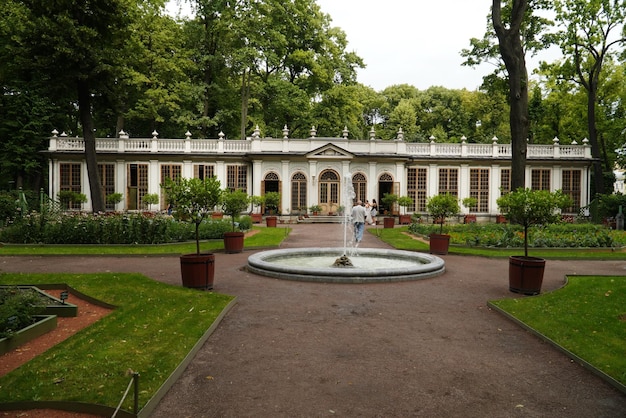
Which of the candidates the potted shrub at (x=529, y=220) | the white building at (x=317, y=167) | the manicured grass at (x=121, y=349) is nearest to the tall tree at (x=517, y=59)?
the white building at (x=317, y=167)

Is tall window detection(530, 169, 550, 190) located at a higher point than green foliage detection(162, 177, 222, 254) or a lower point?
higher

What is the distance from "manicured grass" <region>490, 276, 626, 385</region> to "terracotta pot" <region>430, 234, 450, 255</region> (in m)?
5.43

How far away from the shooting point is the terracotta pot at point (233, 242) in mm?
15672

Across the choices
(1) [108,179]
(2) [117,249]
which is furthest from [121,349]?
(1) [108,179]

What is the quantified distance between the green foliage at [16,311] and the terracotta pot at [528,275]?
9627 mm

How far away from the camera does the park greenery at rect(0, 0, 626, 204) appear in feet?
78.3

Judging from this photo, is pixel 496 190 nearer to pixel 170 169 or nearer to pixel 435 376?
pixel 170 169

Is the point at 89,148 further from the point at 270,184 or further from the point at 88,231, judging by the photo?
the point at 270,184

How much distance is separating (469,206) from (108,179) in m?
27.0

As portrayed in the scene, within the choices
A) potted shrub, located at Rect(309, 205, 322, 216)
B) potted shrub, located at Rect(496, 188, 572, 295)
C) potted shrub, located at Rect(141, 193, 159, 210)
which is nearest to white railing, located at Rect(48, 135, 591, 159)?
potted shrub, located at Rect(141, 193, 159, 210)

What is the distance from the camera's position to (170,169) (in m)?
32.0

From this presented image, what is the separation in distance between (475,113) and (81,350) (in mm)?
49640

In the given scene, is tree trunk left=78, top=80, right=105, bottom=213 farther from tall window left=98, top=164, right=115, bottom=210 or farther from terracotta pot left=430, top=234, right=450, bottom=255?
terracotta pot left=430, top=234, right=450, bottom=255

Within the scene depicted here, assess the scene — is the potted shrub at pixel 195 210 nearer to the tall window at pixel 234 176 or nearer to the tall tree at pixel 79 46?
the tall tree at pixel 79 46
